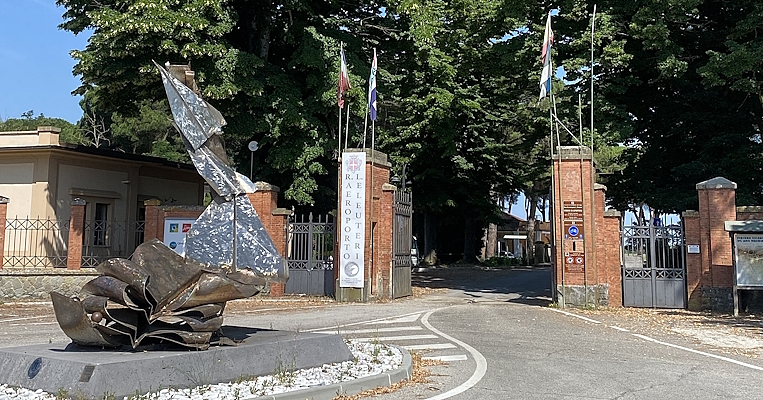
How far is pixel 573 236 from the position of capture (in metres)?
18.7

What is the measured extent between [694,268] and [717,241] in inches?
38.9

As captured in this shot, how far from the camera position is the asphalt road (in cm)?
830

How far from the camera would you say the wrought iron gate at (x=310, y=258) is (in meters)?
21.0

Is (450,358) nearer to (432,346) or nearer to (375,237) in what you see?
(432,346)

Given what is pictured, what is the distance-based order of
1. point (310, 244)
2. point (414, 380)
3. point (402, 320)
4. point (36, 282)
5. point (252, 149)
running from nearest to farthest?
point (414, 380), point (402, 320), point (36, 282), point (310, 244), point (252, 149)

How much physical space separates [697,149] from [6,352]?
81.8 feet

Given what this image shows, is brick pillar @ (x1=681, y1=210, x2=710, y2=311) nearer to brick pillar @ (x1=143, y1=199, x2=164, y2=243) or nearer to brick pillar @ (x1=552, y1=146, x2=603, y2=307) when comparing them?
brick pillar @ (x1=552, y1=146, x2=603, y2=307)

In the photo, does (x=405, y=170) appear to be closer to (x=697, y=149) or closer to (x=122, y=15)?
(x=697, y=149)

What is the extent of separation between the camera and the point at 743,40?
22.0 meters

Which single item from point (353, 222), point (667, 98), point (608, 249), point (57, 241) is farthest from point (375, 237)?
point (667, 98)

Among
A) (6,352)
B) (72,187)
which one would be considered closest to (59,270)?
(72,187)

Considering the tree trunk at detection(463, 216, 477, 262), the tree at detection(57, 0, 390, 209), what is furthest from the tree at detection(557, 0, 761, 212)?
the tree trunk at detection(463, 216, 477, 262)

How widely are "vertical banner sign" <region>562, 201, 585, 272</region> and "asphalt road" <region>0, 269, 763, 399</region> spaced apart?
1.49 metres

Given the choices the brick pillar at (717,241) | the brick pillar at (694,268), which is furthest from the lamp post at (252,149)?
the brick pillar at (717,241)
